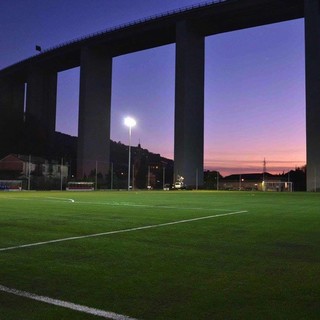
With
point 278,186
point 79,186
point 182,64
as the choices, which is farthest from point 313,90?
point 79,186

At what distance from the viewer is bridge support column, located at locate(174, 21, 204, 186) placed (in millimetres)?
63812

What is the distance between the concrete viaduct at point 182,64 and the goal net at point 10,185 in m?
19.8

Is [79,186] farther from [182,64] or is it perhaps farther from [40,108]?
[40,108]

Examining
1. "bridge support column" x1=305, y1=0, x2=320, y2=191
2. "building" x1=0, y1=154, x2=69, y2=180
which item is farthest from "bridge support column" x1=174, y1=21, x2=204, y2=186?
"building" x1=0, y1=154, x2=69, y2=180

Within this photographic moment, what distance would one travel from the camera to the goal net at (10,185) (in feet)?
139

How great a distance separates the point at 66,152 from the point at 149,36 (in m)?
37.2

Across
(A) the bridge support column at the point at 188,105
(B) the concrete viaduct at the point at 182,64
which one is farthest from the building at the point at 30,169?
(A) the bridge support column at the point at 188,105

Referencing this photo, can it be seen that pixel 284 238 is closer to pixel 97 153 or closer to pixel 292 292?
pixel 292 292

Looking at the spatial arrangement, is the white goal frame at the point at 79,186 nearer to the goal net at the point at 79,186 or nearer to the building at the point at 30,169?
the goal net at the point at 79,186

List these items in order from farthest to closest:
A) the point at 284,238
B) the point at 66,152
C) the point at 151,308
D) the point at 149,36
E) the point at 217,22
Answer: the point at 66,152, the point at 149,36, the point at 217,22, the point at 284,238, the point at 151,308

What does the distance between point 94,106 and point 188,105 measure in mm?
17383

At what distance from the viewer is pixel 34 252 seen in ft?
22.3

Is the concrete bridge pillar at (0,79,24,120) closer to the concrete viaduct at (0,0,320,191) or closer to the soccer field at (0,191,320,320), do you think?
the concrete viaduct at (0,0,320,191)

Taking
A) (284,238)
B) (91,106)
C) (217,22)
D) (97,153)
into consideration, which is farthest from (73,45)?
(284,238)
